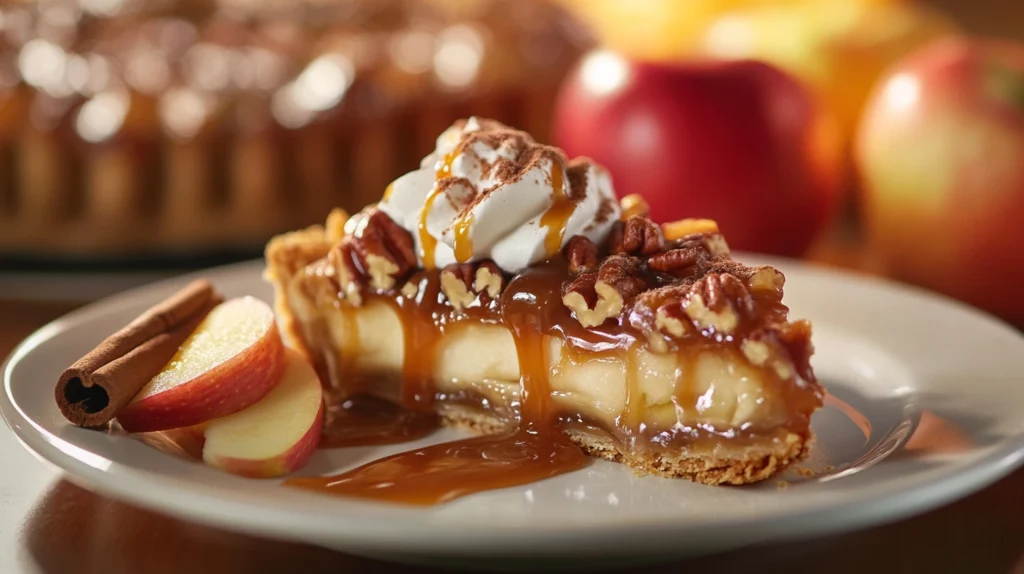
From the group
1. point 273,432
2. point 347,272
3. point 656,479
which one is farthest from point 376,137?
point 656,479

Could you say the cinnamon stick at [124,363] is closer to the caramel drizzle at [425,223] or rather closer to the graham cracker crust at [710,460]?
the caramel drizzle at [425,223]

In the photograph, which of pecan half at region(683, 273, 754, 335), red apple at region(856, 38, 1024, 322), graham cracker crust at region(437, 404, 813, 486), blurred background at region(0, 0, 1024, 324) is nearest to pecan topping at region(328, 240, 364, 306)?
graham cracker crust at region(437, 404, 813, 486)

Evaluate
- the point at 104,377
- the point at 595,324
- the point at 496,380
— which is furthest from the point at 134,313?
the point at 595,324

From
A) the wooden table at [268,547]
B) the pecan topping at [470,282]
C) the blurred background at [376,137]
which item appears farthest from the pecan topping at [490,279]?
the blurred background at [376,137]

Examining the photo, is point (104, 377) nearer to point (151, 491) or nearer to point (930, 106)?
point (151, 491)

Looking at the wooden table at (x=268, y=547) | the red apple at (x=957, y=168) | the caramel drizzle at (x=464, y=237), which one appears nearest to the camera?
the wooden table at (x=268, y=547)

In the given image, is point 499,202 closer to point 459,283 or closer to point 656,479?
point 459,283
